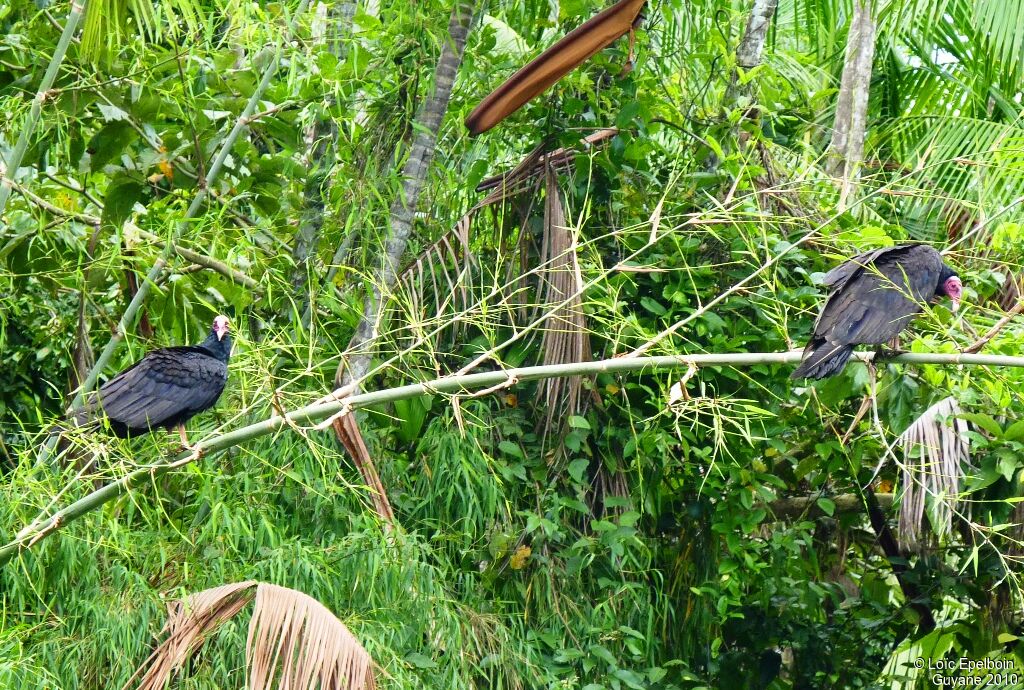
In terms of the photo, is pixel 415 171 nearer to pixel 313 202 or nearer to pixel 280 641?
pixel 313 202

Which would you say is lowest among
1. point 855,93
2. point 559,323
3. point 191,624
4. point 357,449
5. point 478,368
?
point 191,624

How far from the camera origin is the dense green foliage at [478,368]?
3.27 meters

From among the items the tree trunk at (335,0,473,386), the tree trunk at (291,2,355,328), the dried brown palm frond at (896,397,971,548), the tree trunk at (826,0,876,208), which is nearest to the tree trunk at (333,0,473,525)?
the tree trunk at (335,0,473,386)

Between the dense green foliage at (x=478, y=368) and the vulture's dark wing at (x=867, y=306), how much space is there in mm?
178

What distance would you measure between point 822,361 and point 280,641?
1.61m

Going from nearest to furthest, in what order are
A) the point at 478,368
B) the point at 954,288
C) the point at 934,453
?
the point at 934,453, the point at 954,288, the point at 478,368

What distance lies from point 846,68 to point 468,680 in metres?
3.53

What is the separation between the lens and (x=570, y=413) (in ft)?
12.8

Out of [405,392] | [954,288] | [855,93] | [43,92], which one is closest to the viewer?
[405,392]

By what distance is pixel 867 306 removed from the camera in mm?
3252

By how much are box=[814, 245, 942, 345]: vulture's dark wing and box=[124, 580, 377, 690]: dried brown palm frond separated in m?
1.59

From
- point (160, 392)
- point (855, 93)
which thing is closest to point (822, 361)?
point (160, 392)

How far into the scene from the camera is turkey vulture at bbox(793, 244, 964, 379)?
308 cm

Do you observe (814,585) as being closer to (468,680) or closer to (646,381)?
(646,381)
